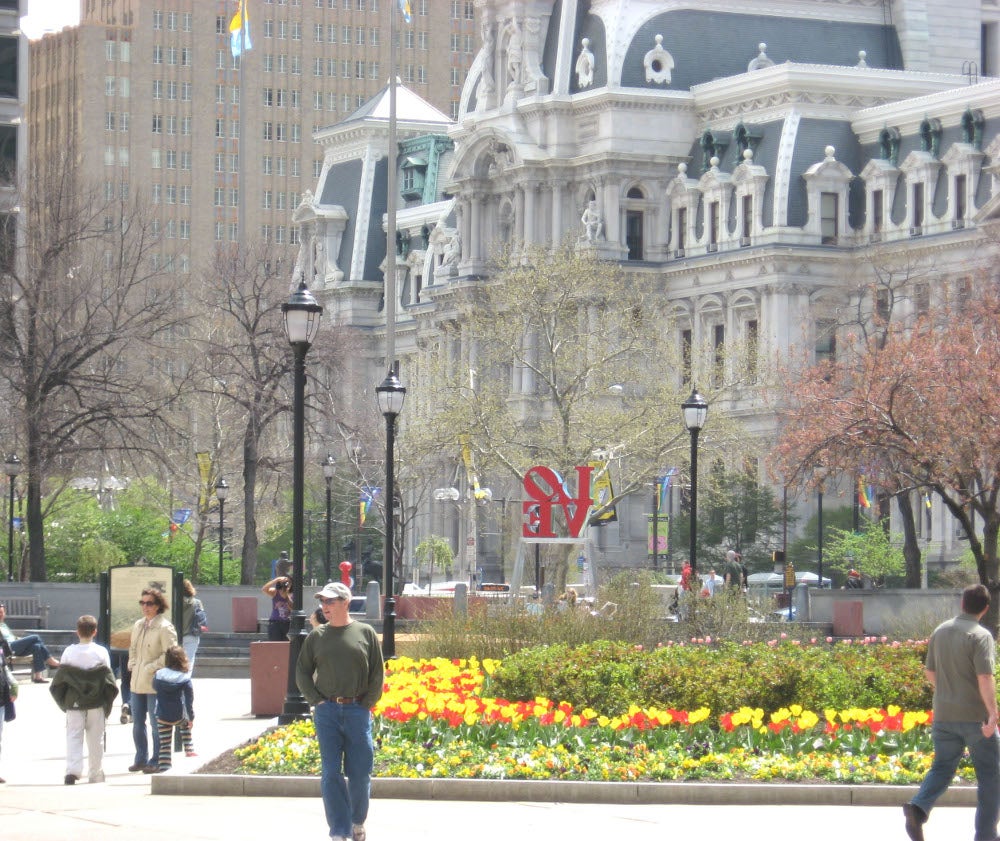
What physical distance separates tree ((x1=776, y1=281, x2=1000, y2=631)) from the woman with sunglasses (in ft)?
65.0

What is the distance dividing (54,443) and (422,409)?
25853 mm

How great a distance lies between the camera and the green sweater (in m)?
20.8

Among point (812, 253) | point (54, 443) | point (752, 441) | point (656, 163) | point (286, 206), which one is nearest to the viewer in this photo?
point (54, 443)

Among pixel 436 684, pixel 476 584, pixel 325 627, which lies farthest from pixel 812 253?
pixel 325 627

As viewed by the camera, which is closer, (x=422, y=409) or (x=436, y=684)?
(x=436, y=684)

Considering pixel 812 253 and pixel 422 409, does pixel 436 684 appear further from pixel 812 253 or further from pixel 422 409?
pixel 812 253

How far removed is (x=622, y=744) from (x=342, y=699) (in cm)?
574

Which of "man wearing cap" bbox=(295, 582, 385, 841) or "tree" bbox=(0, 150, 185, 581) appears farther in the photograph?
"tree" bbox=(0, 150, 185, 581)

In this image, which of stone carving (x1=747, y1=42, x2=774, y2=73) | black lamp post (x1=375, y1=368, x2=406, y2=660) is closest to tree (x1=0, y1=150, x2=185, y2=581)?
black lamp post (x1=375, y1=368, x2=406, y2=660)

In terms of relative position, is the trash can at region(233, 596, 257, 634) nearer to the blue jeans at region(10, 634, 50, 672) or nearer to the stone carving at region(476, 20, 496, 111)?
the blue jeans at region(10, 634, 50, 672)

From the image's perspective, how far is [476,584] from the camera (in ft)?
289

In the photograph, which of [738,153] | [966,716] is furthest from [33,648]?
[738,153]

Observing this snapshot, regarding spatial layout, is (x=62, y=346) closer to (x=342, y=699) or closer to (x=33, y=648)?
(x=33, y=648)

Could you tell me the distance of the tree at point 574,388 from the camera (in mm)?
71875
